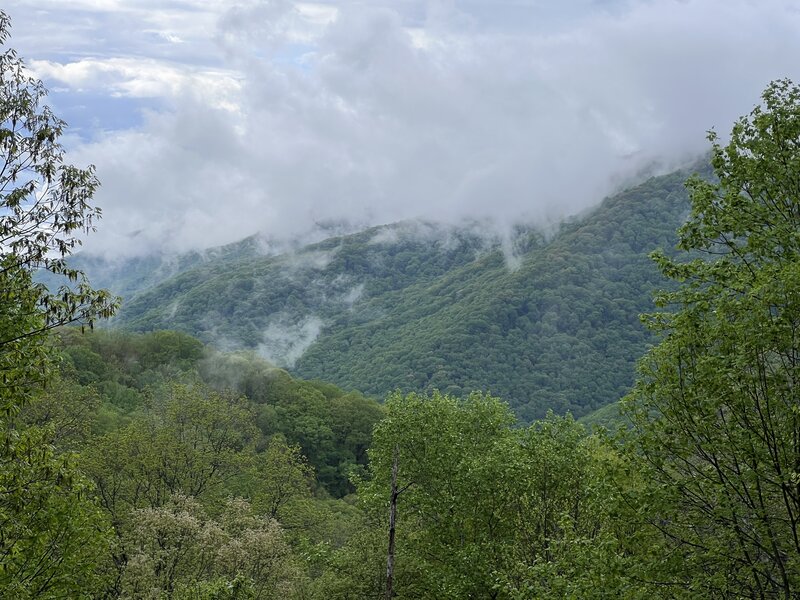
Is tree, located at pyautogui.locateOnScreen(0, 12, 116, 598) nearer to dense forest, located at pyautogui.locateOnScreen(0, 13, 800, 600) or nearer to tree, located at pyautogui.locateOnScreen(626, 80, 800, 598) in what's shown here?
dense forest, located at pyautogui.locateOnScreen(0, 13, 800, 600)

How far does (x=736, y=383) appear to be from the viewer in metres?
13.6

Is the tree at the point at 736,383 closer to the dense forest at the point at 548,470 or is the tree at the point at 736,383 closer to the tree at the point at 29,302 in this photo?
the dense forest at the point at 548,470

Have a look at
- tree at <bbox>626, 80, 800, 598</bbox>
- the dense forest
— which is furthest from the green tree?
tree at <bbox>626, 80, 800, 598</bbox>

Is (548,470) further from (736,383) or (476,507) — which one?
(736,383)

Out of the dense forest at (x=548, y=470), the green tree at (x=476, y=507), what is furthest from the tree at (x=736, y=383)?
the green tree at (x=476, y=507)

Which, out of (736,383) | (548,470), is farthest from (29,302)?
(548,470)

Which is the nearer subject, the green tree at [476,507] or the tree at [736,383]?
the tree at [736,383]

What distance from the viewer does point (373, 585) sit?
89.7 ft

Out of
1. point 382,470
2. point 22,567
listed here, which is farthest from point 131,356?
point 22,567

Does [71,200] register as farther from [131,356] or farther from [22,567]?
[131,356]

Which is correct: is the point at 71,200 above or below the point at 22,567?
above

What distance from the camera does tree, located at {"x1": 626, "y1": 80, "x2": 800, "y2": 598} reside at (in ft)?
43.2

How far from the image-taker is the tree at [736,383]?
43.2 ft

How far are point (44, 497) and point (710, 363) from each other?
13101 mm
